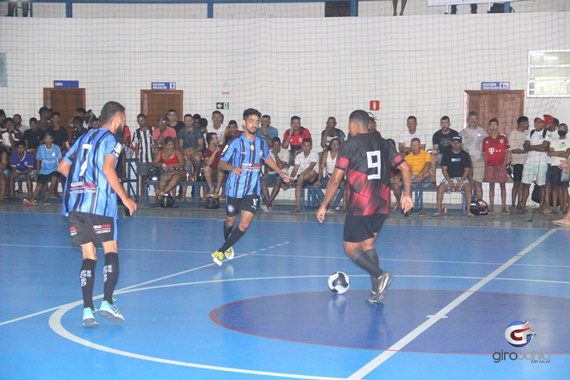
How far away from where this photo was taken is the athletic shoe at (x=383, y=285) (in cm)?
934

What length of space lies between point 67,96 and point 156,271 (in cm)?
1496

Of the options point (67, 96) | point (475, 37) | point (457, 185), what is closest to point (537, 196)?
point (457, 185)

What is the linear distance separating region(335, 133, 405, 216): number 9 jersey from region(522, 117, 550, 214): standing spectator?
11.6 meters

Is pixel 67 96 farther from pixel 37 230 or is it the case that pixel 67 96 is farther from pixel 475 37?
pixel 475 37

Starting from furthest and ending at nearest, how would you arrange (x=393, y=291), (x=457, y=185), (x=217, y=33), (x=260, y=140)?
1. (x=217, y=33)
2. (x=457, y=185)
3. (x=260, y=140)
4. (x=393, y=291)

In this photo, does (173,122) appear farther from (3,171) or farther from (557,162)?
(557,162)

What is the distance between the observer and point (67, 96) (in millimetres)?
25578

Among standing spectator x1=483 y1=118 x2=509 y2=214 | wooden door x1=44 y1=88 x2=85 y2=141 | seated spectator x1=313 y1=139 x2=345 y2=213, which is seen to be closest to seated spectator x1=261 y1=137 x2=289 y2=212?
seated spectator x1=313 y1=139 x2=345 y2=213

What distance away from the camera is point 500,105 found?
76.1ft

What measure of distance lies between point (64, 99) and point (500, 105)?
12446 mm

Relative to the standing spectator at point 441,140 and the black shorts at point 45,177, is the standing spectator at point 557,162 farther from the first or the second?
the black shorts at point 45,177

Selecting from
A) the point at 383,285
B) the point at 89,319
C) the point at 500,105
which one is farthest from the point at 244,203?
the point at 500,105

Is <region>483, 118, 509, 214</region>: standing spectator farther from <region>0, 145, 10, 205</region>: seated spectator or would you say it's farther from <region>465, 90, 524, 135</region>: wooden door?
<region>0, 145, 10, 205</region>: seated spectator

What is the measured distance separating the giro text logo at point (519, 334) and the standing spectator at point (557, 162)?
12.7m
